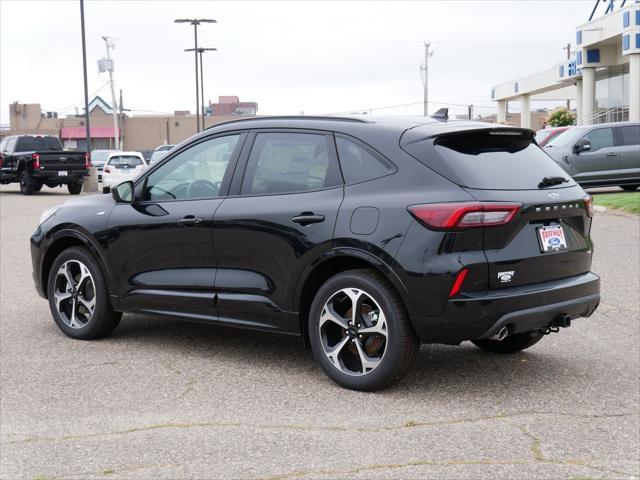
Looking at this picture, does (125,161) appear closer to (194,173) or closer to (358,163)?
(194,173)

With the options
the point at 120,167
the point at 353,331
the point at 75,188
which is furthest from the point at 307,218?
the point at 75,188

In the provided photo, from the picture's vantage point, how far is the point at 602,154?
72.2 feet

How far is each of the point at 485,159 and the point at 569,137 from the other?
56.5 feet

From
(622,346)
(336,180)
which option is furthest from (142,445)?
(622,346)

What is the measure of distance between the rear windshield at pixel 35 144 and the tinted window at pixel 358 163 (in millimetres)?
27884

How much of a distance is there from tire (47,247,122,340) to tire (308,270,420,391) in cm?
211

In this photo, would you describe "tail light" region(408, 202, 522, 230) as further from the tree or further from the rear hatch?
the tree

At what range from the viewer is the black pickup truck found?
1214 inches

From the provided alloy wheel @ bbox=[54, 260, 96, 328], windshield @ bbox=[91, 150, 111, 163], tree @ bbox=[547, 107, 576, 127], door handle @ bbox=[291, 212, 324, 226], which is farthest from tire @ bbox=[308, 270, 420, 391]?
A: tree @ bbox=[547, 107, 576, 127]

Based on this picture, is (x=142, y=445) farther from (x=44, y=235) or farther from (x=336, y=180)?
(x=44, y=235)

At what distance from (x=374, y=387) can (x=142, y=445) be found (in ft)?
5.01

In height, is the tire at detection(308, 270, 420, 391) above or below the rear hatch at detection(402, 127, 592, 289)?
below

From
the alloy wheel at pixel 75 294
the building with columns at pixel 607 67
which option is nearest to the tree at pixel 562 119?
the building with columns at pixel 607 67

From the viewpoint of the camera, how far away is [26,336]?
25.3 feet
